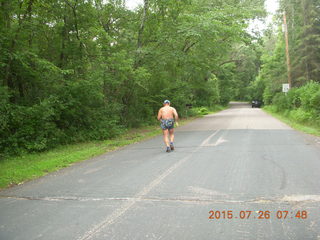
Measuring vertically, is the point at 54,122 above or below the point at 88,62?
below

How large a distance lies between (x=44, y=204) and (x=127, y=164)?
3263 millimetres

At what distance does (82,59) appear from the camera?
13.9 meters

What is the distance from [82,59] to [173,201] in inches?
423

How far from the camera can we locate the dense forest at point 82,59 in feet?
35.1

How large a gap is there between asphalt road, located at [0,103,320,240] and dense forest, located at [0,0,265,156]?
390 centimetres

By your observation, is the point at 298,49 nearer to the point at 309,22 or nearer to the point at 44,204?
the point at 309,22

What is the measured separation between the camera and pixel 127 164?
8.01 meters

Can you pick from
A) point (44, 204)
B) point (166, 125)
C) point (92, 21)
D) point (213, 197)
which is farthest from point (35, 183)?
point (92, 21)

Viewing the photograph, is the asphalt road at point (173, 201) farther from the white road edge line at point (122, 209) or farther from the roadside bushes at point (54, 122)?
the roadside bushes at point (54, 122)

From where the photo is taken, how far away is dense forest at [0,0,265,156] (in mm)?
10711
